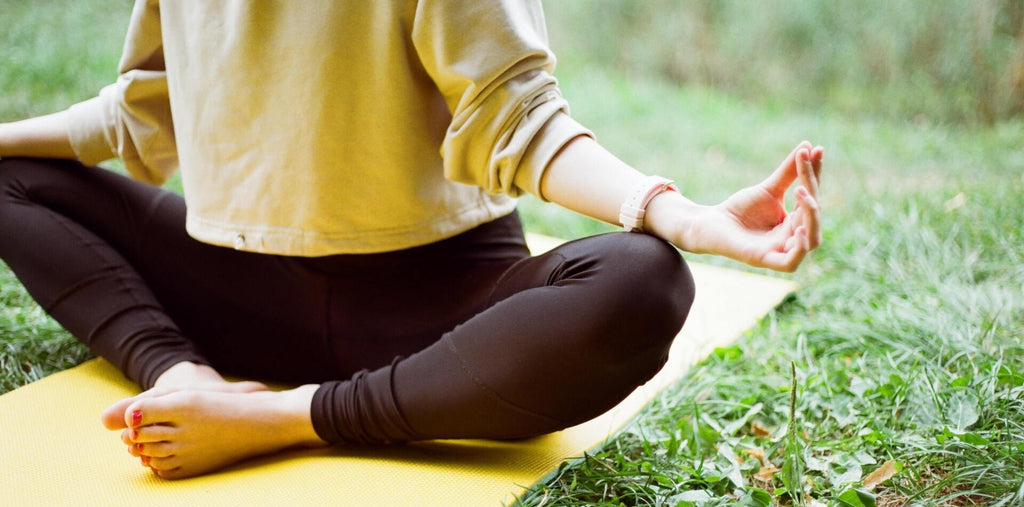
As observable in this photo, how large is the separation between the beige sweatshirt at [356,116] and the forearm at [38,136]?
0.82ft

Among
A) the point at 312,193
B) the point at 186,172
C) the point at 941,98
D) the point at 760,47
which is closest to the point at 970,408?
the point at 312,193

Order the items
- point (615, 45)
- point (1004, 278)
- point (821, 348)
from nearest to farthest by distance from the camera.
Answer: point (821, 348) → point (1004, 278) → point (615, 45)

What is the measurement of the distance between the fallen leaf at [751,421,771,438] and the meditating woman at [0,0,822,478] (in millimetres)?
334

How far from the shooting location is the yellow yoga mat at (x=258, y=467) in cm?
100

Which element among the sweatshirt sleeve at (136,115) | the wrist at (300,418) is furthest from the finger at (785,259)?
the sweatshirt sleeve at (136,115)

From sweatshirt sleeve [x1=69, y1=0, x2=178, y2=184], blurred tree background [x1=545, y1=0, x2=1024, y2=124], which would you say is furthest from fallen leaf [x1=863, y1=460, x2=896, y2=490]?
blurred tree background [x1=545, y1=0, x2=1024, y2=124]

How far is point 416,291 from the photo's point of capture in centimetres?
115

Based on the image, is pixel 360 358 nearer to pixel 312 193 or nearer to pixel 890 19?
pixel 312 193

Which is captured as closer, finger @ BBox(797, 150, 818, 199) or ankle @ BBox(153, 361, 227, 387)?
finger @ BBox(797, 150, 818, 199)

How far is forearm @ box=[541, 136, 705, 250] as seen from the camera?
0.97m

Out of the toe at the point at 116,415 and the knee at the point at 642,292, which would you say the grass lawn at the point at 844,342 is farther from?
the toe at the point at 116,415

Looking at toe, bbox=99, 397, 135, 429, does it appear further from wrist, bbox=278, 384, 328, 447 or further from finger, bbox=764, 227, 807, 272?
finger, bbox=764, 227, 807, 272

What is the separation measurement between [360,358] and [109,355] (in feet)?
1.28

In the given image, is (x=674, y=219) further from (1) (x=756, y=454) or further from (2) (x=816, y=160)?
(1) (x=756, y=454)
